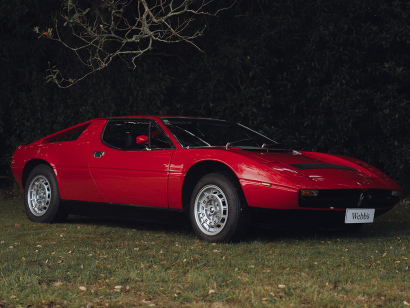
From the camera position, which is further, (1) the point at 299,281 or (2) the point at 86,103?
(2) the point at 86,103

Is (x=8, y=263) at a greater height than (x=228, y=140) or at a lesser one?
lesser

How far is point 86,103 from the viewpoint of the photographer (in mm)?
11094

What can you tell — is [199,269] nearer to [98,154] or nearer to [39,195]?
[98,154]

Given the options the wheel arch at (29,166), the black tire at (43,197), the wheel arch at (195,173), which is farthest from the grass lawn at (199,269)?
the wheel arch at (29,166)

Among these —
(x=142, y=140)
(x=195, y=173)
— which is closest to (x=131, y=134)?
(x=142, y=140)

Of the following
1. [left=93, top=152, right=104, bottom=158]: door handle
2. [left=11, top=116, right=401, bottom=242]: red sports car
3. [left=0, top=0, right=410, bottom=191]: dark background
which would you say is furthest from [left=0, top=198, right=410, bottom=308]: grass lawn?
[left=0, top=0, right=410, bottom=191]: dark background

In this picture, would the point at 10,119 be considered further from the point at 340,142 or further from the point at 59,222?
the point at 340,142

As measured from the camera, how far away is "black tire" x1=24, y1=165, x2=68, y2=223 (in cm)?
742

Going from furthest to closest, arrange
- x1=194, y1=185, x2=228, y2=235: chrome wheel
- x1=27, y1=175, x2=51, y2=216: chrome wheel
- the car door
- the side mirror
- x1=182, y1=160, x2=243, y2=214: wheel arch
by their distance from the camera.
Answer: x1=27, y1=175, x2=51, y2=216: chrome wheel < the side mirror < the car door < x1=182, y1=160, x2=243, y2=214: wheel arch < x1=194, y1=185, x2=228, y2=235: chrome wheel

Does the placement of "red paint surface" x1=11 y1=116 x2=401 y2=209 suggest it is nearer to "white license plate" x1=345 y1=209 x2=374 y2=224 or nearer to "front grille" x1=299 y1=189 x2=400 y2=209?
"front grille" x1=299 y1=189 x2=400 y2=209

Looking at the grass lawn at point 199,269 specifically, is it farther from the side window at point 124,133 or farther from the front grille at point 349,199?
the side window at point 124,133

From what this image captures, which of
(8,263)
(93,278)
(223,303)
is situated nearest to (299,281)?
(223,303)

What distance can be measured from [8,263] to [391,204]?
4164 mm

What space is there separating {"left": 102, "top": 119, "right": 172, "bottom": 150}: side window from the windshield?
16cm
